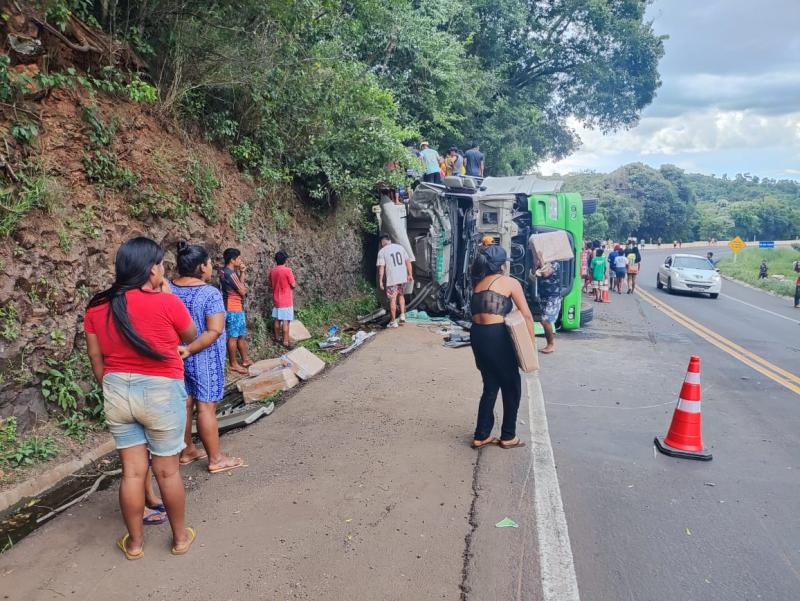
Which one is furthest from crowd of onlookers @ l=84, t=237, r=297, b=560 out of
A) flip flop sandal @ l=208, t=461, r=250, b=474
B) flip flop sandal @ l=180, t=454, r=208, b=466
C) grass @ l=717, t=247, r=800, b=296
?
grass @ l=717, t=247, r=800, b=296

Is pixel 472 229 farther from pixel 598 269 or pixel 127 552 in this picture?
pixel 127 552

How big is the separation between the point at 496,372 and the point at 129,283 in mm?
2926

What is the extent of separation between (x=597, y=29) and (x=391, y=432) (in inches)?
970

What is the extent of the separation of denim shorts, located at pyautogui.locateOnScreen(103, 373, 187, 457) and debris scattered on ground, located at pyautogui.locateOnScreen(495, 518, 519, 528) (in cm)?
201

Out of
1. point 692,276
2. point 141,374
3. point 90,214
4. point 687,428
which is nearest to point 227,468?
point 141,374

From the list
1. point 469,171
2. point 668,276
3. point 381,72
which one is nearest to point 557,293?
point 469,171

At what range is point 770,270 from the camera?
121 ft

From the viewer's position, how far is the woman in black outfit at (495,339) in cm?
454

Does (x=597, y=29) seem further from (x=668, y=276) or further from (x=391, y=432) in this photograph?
(x=391, y=432)

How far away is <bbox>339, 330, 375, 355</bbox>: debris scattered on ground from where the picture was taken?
27.7ft

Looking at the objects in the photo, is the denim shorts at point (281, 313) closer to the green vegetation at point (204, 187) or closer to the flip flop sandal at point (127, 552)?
the green vegetation at point (204, 187)

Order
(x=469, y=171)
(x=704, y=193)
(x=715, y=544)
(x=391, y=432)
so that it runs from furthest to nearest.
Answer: (x=704, y=193) → (x=469, y=171) → (x=391, y=432) → (x=715, y=544)

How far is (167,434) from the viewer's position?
298 centimetres

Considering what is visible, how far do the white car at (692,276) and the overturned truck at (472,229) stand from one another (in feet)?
34.3
